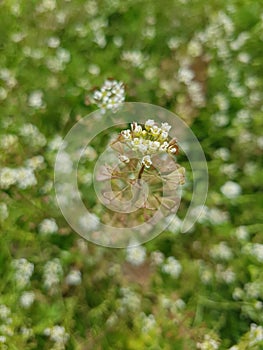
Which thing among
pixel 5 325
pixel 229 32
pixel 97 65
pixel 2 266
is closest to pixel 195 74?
pixel 229 32

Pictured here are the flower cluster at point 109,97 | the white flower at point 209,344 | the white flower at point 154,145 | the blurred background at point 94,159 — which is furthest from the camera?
the flower cluster at point 109,97

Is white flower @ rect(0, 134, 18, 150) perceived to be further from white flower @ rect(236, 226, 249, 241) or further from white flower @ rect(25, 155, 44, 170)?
white flower @ rect(236, 226, 249, 241)

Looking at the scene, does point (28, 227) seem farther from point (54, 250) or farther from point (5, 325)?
point (5, 325)

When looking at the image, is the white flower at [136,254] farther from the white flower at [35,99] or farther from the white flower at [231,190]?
the white flower at [35,99]

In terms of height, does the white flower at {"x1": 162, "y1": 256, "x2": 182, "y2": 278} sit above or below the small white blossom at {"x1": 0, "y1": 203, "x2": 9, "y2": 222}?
below

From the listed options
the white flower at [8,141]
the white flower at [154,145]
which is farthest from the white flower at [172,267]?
the white flower at [8,141]

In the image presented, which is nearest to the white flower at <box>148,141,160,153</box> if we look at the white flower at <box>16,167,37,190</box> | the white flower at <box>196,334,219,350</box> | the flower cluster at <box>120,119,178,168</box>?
the flower cluster at <box>120,119,178,168</box>
